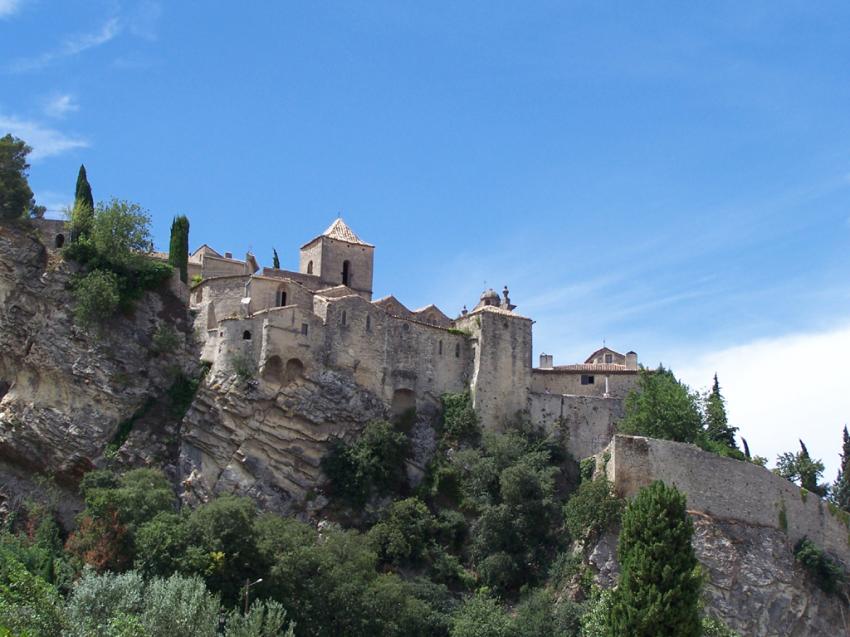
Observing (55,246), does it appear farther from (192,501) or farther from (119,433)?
(192,501)

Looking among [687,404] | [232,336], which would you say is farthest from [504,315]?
[232,336]

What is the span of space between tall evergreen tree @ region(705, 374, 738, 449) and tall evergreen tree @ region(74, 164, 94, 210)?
34.0 meters

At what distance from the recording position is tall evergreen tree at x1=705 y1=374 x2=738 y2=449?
6638cm

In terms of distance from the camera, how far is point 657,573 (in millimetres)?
44469

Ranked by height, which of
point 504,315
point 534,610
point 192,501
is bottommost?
point 534,610

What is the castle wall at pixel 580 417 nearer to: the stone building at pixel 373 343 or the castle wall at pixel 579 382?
the stone building at pixel 373 343

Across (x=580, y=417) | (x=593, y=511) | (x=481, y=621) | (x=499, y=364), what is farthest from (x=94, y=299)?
(x=593, y=511)

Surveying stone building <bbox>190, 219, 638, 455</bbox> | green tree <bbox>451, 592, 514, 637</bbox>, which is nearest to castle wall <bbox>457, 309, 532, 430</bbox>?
stone building <bbox>190, 219, 638, 455</bbox>

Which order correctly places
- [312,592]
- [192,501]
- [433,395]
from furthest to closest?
[433,395] < [192,501] < [312,592]

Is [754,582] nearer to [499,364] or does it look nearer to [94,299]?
[499,364]

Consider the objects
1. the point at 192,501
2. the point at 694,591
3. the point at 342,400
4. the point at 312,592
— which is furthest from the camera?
the point at 342,400

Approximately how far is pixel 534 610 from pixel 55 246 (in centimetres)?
2917

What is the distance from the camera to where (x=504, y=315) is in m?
64.9

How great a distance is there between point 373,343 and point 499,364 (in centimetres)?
711
